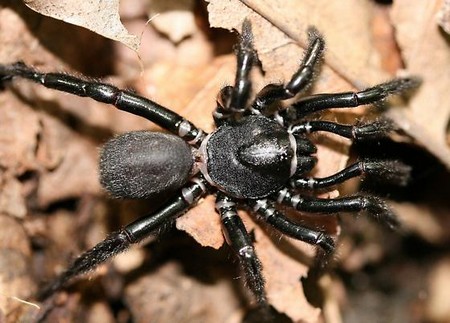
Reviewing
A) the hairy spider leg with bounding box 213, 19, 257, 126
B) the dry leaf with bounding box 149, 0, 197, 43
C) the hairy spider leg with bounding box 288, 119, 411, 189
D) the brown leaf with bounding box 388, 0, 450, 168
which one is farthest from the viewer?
the dry leaf with bounding box 149, 0, 197, 43

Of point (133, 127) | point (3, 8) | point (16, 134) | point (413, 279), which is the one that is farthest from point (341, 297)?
point (3, 8)

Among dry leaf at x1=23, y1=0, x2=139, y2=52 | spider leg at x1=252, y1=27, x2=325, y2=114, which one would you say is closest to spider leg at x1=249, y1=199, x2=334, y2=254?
spider leg at x1=252, y1=27, x2=325, y2=114

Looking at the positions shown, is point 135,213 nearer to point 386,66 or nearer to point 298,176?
point 298,176

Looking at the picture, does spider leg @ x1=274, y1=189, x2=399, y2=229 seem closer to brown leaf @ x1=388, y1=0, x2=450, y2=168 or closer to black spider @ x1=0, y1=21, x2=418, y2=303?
black spider @ x1=0, y1=21, x2=418, y2=303

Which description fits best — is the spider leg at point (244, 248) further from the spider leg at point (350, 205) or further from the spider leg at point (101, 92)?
the spider leg at point (101, 92)

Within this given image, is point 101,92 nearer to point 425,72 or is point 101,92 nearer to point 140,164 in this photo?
point 140,164
